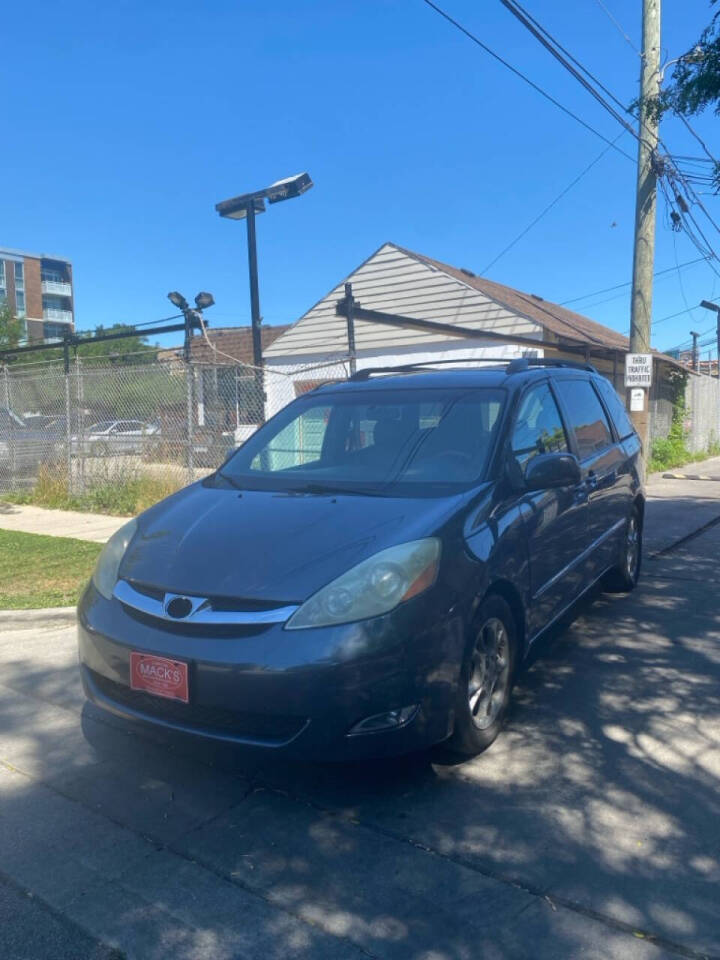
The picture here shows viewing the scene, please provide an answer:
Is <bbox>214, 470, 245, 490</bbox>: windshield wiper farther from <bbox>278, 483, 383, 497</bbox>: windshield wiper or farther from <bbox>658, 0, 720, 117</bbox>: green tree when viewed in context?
<bbox>658, 0, 720, 117</bbox>: green tree

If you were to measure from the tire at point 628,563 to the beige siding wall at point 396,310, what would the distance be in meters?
10.4

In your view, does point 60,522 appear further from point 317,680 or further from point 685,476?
point 685,476

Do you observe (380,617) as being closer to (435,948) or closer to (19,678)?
(435,948)

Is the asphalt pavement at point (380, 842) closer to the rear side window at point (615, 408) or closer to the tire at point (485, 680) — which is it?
the tire at point (485, 680)

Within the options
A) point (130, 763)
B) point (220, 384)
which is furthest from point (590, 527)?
point (220, 384)

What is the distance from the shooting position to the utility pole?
11.4 metres

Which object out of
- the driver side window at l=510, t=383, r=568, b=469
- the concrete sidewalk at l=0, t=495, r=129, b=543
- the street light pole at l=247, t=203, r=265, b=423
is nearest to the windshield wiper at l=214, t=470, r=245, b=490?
the driver side window at l=510, t=383, r=568, b=469

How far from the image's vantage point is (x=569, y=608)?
4.83 m

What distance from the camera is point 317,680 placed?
116 inches

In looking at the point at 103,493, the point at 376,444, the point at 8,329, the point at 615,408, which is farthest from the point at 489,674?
the point at 8,329

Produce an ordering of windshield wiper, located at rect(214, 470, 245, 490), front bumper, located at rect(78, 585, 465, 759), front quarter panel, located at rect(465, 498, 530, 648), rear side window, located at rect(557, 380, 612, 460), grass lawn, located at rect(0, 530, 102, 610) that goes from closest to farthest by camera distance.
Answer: front bumper, located at rect(78, 585, 465, 759), front quarter panel, located at rect(465, 498, 530, 648), windshield wiper, located at rect(214, 470, 245, 490), rear side window, located at rect(557, 380, 612, 460), grass lawn, located at rect(0, 530, 102, 610)

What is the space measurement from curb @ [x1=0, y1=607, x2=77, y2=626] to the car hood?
260 centimetres

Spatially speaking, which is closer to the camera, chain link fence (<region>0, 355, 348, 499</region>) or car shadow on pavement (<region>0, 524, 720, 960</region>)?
car shadow on pavement (<region>0, 524, 720, 960</region>)

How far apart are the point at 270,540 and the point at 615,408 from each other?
13.0ft
